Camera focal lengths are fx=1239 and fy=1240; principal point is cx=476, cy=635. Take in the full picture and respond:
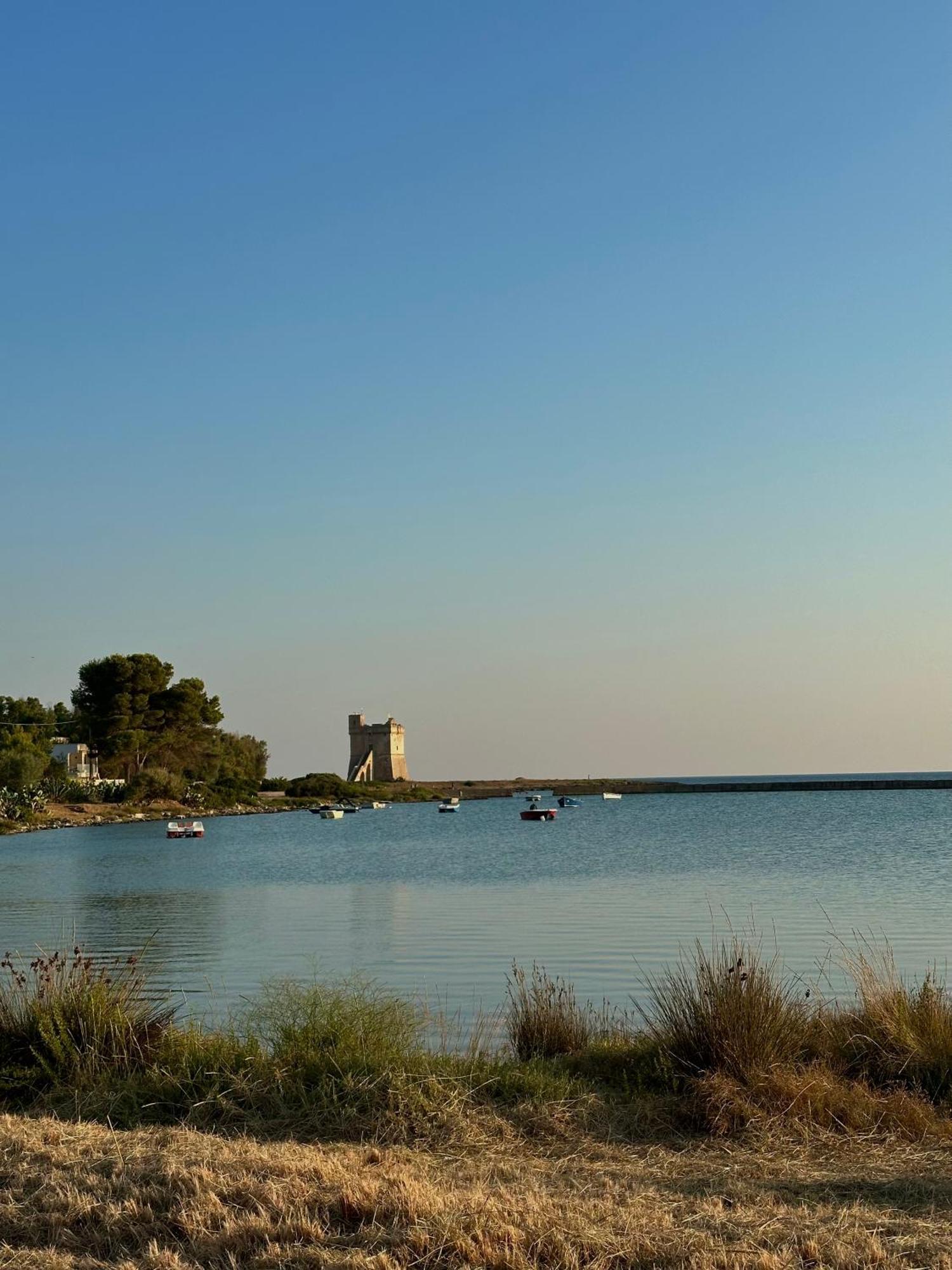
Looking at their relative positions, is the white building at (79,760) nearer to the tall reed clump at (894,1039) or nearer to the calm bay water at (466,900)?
the calm bay water at (466,900)

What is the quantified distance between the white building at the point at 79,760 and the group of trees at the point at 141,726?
61 cm

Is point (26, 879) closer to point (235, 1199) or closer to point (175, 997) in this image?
point (175, 997)

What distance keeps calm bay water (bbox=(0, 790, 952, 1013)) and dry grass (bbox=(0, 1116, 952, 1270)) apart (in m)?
6.23

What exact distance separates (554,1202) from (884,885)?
25536 mm

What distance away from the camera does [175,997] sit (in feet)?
43.4

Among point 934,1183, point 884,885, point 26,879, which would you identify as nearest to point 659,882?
point 884,885

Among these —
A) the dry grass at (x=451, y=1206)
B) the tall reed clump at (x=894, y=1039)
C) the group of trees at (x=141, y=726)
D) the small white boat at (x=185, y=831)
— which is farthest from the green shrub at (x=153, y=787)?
the dry grass at (x=451, y=1206)

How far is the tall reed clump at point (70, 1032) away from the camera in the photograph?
7.18 m

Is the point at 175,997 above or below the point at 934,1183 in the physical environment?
below

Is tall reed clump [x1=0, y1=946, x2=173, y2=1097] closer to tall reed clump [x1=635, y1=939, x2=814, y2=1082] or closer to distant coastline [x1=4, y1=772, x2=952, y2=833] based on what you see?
tall reed clump [x1=635, y1=939, x2=814, y2=1082]

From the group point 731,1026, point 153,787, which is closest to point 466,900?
point 731,1026

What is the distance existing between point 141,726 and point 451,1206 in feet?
276

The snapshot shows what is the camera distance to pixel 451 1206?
14.9 ft

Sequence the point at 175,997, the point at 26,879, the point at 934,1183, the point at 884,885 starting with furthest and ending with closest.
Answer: the point at 26,879, the point at 884,885, the point at 175,997, the point at 934,1183
